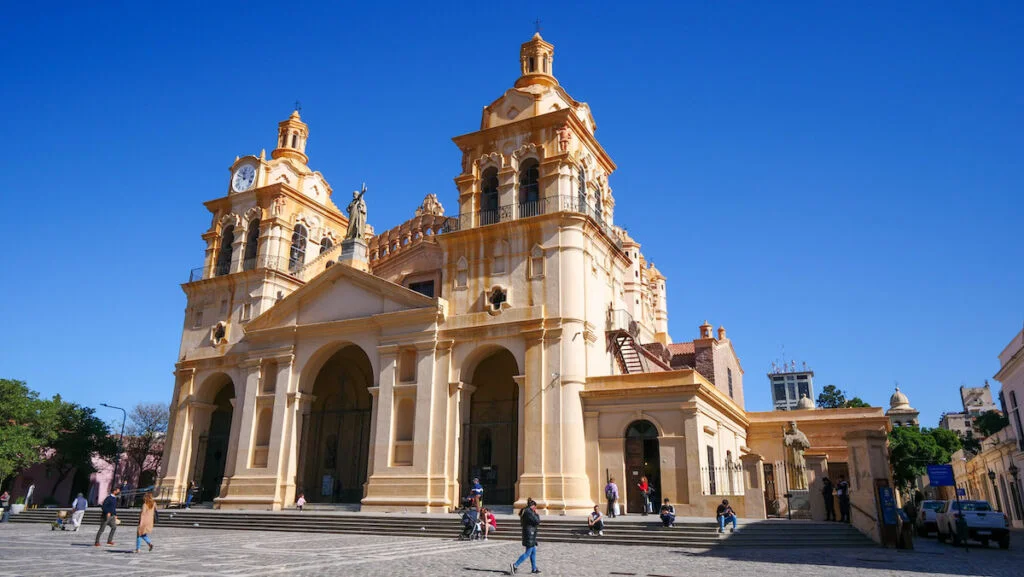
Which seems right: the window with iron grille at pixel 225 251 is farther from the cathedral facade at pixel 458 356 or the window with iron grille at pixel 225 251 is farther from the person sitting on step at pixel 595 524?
the person sitting on step at pixel 595 524

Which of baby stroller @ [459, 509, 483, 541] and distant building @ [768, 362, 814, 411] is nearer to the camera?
baby stroller @ [459, 509, 483, 541]

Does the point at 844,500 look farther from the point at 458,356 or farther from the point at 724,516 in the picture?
the point at 458,356

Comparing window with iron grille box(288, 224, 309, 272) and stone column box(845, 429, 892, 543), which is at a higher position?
window with iron grille box(288, 224, 309, 272)

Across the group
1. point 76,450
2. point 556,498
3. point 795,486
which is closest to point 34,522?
point 76,450

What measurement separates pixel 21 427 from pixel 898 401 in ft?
273

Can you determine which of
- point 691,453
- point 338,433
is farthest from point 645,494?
point 338,433

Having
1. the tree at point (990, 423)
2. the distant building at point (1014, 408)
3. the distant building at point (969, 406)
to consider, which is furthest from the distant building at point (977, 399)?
the distant building at point (1014, 408)

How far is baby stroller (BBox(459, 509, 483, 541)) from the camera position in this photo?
20.0m

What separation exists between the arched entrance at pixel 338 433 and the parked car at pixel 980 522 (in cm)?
2160

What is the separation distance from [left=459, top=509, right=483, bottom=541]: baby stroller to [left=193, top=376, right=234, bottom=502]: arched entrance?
1775 cm

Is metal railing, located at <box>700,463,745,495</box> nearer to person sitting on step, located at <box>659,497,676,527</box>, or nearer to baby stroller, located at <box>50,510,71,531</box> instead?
person sitting on step, located at <box>659,497,676,527</box>

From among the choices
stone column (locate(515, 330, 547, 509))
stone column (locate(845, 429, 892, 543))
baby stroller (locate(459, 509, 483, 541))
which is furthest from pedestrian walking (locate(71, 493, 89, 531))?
stone column (locate(845, 429, 892, 543))

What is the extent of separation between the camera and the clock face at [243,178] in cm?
3762

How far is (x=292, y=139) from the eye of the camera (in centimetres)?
3988
